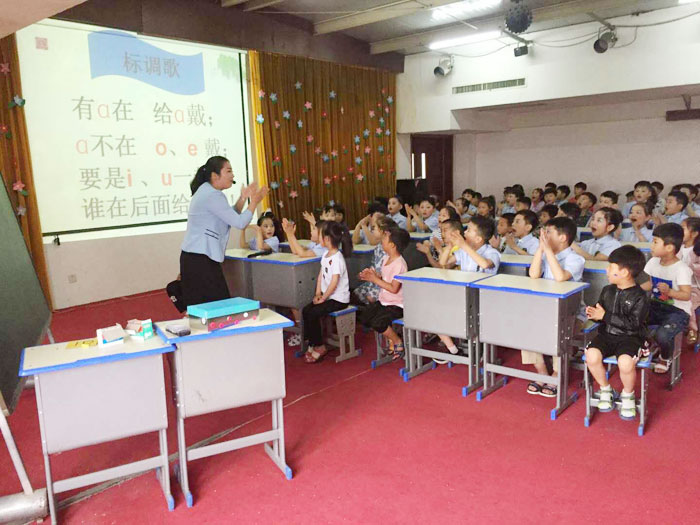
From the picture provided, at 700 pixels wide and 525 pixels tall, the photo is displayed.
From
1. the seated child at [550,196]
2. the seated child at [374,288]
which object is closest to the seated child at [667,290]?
the seated child at [374,288]

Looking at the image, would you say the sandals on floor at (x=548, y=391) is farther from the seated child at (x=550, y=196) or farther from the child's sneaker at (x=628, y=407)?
the seated child at (x=550, y=196)

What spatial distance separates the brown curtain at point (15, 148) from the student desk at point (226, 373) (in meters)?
3.44

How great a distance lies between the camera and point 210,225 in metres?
3.33

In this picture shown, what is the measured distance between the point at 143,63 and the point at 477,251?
172 inches

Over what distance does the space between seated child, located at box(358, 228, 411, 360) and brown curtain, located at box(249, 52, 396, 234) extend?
12.0ft

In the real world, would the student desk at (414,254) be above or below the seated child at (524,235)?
below

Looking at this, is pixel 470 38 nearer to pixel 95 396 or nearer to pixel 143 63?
pixel 143 63

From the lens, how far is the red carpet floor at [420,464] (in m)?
2.22

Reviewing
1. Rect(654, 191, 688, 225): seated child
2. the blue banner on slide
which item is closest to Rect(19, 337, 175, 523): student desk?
the blue banner on slide

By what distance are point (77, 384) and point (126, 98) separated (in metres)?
4.67

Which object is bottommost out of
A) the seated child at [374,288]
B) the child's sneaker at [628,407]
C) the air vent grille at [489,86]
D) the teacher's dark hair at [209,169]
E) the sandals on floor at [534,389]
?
the sandals on floor at [534,389]

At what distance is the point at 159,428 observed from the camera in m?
2.27

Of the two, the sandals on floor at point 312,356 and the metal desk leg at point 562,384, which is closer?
the metal desk leg at point 562,384

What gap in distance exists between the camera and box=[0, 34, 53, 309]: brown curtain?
5105 mm
